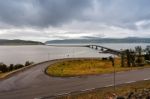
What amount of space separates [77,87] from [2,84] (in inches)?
343

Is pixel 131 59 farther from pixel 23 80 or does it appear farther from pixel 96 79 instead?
pixel 23 80

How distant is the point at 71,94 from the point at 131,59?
37.8m

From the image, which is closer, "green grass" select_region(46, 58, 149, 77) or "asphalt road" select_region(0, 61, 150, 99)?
"asphalt road" select_region(0, 61, 150, 99)

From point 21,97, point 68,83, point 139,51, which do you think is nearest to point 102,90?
point 68,83

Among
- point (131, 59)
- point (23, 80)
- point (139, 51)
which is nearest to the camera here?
point (23, 80)

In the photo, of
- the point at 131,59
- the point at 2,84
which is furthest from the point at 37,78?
the point at 131,59

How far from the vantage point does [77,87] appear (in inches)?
1129

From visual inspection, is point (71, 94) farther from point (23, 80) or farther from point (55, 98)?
point (23, 80)

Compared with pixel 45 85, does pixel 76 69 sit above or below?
below

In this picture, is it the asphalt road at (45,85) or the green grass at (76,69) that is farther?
the green grass at (76,69)

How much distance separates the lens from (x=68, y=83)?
3134 cm

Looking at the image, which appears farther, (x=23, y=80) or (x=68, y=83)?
(x=23, y=80)

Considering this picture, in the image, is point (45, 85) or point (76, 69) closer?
point (45, 85)

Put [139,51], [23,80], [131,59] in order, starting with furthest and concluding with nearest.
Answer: [139,51] → [131,59] → [23,80]
